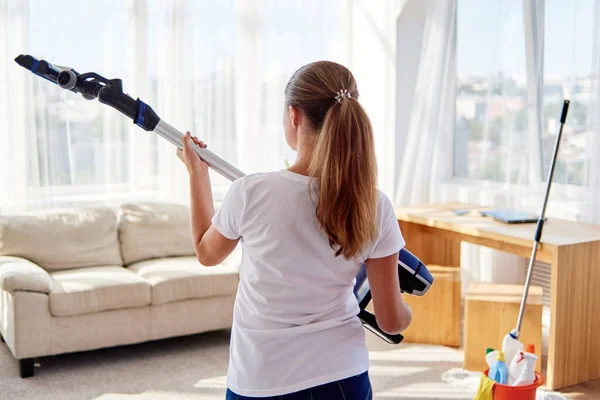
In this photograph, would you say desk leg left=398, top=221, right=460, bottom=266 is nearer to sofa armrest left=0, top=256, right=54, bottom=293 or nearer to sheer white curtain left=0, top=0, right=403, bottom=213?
sheer white curtain left=0, top=0, right=403, bottom=213

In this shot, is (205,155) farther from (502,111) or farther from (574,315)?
(502,111)

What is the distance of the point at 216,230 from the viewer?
1.38 meters

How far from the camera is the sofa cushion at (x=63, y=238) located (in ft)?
12.7

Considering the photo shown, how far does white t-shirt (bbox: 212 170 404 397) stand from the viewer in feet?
4.28

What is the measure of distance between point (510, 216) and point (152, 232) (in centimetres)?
197

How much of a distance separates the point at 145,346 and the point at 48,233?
2.61 ft

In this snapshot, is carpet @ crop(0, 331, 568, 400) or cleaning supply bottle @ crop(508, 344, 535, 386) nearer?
cleaning supply bottle @ crop(508, 344, 535, 386)

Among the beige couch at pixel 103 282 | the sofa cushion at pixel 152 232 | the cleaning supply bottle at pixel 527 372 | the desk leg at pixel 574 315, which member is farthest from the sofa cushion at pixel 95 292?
the desk leg at pixel 574 315

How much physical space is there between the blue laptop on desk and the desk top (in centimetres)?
2

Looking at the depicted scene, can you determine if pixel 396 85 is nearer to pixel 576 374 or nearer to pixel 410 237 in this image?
pixel 410 237

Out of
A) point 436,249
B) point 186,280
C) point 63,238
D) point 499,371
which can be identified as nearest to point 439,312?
point 436,249

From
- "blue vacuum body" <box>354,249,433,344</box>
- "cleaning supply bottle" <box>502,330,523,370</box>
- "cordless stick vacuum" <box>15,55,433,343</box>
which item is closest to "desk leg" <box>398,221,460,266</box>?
"cleaning supply bottle" <box>502,330,523,370</box>

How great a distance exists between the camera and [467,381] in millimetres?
3381

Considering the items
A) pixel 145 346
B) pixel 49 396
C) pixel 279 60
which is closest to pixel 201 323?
pixel 145 346
